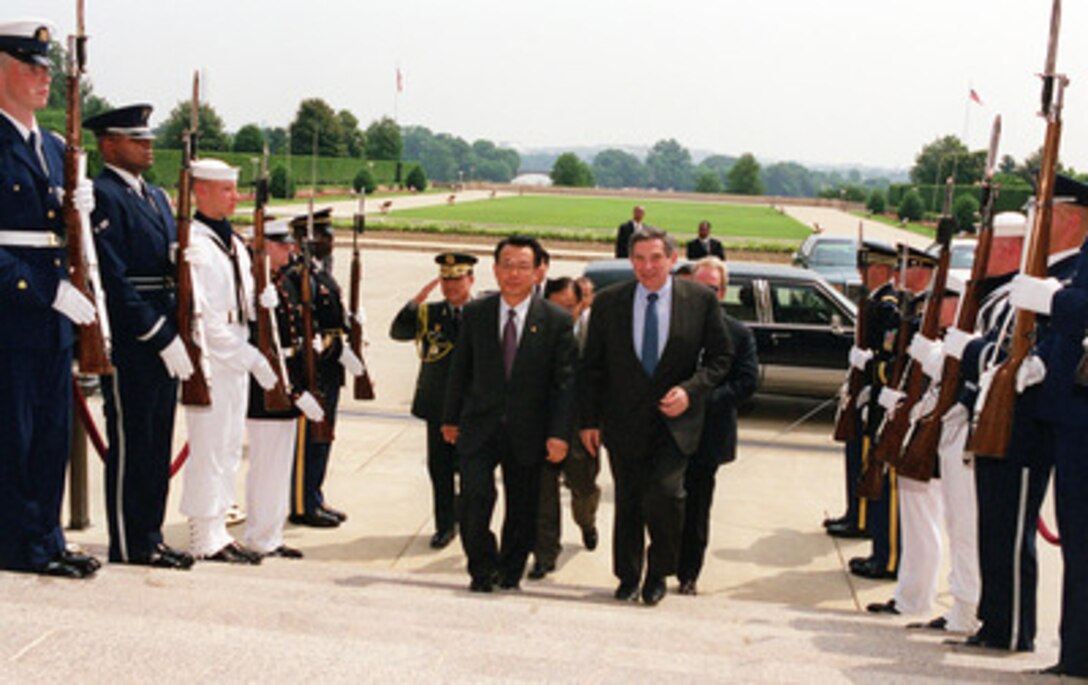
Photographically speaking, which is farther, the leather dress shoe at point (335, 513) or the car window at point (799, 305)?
the car window at point (799, 305)

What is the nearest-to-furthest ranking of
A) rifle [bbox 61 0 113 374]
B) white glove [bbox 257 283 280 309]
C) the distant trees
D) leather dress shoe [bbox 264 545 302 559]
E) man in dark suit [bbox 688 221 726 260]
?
rifle [bbox 61 0 113 374] → white glove [bbox 257 283 280 309] → leather dress shoe [bbox 264 545 302 559] → man in dark suit [bbox 688 221 726 260] → the distant trees

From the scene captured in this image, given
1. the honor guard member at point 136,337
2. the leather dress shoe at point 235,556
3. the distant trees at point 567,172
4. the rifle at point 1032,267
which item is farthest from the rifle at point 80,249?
the distant trees at point 567,172

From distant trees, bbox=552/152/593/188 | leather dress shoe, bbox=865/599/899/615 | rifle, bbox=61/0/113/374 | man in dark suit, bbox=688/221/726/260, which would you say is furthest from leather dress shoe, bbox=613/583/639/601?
distant trees, bbox=552/152/593/188

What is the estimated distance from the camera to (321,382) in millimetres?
7078

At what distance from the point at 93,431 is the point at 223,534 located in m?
1.06

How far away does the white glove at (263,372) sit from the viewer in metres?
5.93

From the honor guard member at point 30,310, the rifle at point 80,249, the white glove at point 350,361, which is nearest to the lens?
the honor guard member at point 30,310

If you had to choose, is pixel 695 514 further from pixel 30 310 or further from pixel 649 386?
pixel 30 310

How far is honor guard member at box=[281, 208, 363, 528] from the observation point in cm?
693

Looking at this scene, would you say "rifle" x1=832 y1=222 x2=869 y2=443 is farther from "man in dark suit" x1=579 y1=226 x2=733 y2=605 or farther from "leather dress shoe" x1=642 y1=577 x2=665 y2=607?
"leather dress shoe" x1=642 y1=577 x2=665 y2=607

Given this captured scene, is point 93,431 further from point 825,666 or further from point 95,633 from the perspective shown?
point 825,666

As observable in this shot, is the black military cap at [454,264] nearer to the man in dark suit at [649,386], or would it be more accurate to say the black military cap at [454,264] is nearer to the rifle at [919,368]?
the man in dark suit at [649,386]

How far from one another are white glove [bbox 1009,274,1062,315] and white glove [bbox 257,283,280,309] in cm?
386

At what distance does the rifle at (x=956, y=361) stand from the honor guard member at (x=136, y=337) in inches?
138
